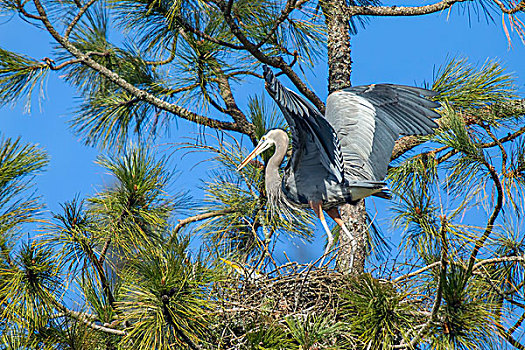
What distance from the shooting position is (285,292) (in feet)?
8.45

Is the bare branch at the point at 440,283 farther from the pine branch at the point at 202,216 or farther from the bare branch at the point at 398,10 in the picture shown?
the bare branch at the point at 398,10

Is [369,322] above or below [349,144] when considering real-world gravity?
below

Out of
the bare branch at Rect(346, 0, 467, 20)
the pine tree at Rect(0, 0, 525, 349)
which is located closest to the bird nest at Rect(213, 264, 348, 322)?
the pine tree at Rect(0, 0, 525, 349)

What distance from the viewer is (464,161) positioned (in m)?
2.41

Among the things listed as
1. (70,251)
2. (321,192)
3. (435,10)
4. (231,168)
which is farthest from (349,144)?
(70,251)

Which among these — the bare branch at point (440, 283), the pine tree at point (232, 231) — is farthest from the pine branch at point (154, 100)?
the bare branch at point (440, 283)

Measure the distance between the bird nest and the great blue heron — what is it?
0.39 meters

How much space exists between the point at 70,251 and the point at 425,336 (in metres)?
1.21

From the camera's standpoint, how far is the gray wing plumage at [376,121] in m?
3.09

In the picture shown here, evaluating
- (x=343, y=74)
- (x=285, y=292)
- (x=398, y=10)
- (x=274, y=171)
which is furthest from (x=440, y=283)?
(x=398, y=10)

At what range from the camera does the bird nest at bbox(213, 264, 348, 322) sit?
7.98 feet

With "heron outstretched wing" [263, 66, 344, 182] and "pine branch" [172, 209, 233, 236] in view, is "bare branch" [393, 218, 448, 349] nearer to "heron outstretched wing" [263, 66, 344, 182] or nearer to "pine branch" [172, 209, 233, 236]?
"heron outstretched wing" [263, 66, 344, 182]

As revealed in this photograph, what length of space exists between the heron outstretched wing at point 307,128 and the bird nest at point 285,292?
0.46 m

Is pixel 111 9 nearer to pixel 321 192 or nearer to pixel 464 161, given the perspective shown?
pixel 321 192
